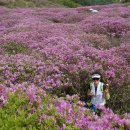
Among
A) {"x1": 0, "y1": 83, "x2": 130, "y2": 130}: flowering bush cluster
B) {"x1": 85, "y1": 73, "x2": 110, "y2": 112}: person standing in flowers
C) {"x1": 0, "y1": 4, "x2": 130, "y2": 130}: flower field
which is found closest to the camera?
{"x1": 0, "y1": 83, "x2": 130, "y2": 130}: flowering bush cluster

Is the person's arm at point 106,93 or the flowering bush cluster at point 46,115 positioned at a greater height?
the flowering bush cluster at point 46,115

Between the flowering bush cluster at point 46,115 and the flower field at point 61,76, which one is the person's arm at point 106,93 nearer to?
the flower field at point 61,76

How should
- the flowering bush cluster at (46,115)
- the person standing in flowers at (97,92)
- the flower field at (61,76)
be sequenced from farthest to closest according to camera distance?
the person standing in flowers at (97,92), the flower field at (61,76), the flowering bush cluster at (46,115)

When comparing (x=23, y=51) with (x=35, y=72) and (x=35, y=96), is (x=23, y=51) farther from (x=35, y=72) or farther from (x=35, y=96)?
(x=35, y=96)

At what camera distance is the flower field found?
7.44m

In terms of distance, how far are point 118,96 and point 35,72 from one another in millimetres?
2810

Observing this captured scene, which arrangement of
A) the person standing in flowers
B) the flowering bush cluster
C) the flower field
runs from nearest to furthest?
the flowering bush cluster
the flower field
the person standing in flowers

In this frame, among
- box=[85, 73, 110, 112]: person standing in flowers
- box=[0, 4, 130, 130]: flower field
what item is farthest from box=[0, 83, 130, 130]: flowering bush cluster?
box=[85, 73, 110, 112]: person standing in flowers

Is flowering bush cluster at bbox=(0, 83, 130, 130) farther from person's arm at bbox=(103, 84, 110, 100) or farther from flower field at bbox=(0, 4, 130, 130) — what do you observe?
person's arm at bbox=(103, 84, 110, 100)

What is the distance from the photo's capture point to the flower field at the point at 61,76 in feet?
24.4

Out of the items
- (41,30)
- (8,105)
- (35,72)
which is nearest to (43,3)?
(41,30)

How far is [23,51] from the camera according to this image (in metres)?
15.3

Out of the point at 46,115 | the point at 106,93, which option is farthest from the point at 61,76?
the point at 46,115

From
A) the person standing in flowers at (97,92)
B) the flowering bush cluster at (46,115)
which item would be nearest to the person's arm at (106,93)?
the person standing in flowers at (97,92)
